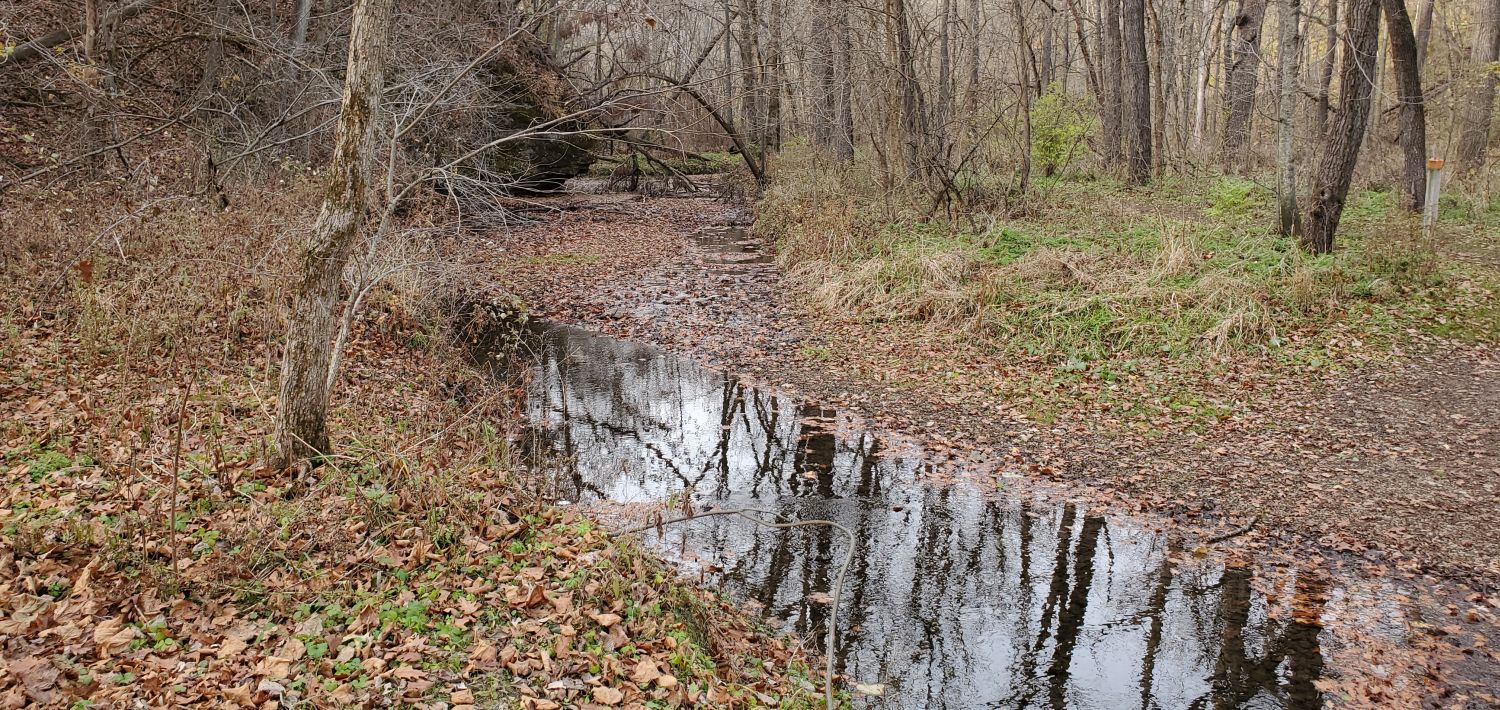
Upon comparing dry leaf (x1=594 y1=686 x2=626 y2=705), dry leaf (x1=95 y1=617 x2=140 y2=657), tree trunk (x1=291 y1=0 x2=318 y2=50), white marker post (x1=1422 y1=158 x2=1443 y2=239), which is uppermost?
tree trunk (x1=291 y1=0 x2=318 y2=50)

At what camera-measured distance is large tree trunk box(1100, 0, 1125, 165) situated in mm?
19609

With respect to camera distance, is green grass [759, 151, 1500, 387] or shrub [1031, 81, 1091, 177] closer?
green grass [759, 151, 1500, 387]

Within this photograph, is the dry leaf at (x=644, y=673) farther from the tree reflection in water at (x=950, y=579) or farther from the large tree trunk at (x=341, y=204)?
the large tree trunk at (x=341, y=204)

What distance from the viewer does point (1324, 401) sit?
849cm

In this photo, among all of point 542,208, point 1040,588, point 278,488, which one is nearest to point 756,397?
point 1040,588

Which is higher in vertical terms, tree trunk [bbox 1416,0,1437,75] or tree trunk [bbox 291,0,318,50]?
tree trunk [bbox 1416,0,1437,75]

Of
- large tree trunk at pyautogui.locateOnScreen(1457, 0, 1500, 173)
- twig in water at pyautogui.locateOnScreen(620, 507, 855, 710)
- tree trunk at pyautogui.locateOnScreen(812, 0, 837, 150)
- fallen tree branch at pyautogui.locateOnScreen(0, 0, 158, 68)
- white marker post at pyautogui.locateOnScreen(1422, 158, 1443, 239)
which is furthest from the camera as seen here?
tree trunk at pyautogui.locateOnScreen(812, 0, 837, 150)

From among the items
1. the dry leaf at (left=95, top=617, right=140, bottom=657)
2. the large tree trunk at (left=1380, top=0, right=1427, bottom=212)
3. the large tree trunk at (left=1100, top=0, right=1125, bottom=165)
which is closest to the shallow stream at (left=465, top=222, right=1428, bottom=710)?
the dry leaf at (left=95, top=617, right=140, bottom=657)

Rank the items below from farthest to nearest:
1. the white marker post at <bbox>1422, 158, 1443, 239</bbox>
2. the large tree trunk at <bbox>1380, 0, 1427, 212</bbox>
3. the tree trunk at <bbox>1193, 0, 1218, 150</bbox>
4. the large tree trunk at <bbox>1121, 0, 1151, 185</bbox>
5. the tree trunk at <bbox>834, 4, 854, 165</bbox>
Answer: the tree trunk at <bbox>1193, 0, 1218, 150</bbox> → the large tree trunk at <bbox>1121, 0, 1151, 185</bbox> → the tree trunk at <bbox>834, 4, 854, 165</bbox> → the large tree trunk at <bbox>1380, 0, 1427, 212</bbox> → the white marker post at <bbox>1422, 158, 1443, 239</bbox>

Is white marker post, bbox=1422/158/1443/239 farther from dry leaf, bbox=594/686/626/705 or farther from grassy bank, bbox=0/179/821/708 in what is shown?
dry leaf, bbox=594/686/626/705

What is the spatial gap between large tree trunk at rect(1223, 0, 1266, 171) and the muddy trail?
15.0m

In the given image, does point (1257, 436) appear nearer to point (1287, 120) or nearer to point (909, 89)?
point (1287, 120)

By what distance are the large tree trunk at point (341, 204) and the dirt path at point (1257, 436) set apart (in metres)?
5.46

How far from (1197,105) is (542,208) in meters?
22.8
